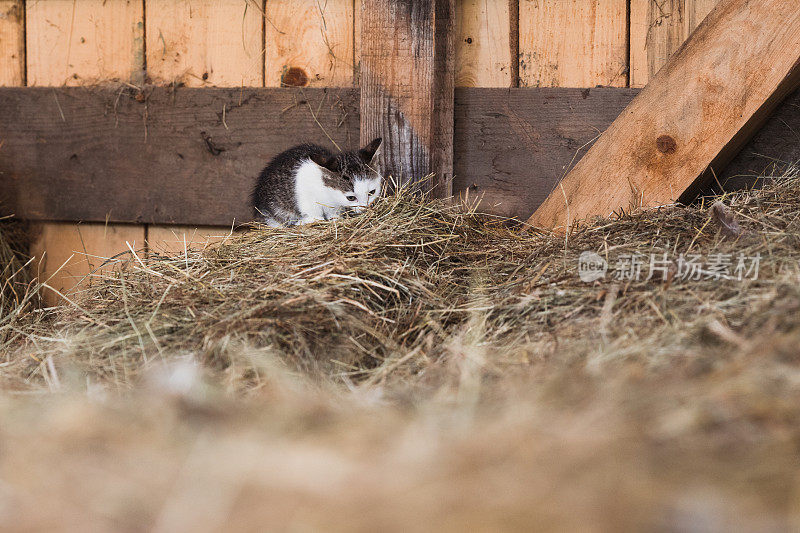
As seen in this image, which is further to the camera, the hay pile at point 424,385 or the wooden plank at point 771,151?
the wooden plank at point 771,151

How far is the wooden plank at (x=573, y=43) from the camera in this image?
263 centimetres

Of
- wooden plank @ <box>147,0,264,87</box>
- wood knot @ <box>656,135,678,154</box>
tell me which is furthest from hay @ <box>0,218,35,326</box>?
wood knot @ <box>656,135,678,154</box>

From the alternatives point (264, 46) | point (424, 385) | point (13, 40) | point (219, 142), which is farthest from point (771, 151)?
point (13, 40)

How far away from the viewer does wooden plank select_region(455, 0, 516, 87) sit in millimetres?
2727

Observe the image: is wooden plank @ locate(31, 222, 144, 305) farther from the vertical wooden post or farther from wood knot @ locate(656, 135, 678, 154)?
wood knot @ locate(656, 135, 678, 154)

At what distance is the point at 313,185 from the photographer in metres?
2.79

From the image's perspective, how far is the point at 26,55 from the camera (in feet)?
10.7

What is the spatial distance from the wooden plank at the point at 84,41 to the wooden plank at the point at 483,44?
5.00ft

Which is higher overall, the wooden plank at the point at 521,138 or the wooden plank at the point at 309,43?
the wooden plank at the point at 309,43

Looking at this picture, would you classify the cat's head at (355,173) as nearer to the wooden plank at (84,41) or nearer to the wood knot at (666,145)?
the wood knot at (666,145)

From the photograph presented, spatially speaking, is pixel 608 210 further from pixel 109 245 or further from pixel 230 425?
pixel 109 245

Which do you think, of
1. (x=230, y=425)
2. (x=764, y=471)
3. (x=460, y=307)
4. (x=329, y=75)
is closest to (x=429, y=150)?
(x=329, y=75)

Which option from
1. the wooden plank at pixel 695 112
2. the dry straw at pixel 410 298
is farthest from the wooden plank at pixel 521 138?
the dry straw at pixel 410 298

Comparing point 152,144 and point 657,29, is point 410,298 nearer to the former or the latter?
point 657,29
